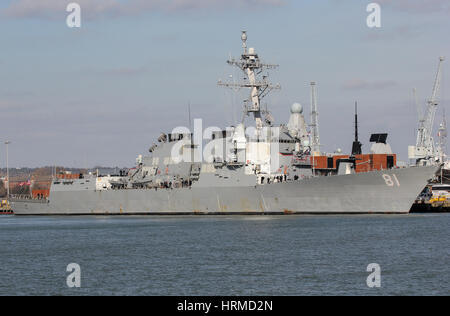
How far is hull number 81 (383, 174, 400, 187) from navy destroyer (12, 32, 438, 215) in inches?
2.7

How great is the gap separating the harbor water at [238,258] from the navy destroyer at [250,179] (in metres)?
2.68

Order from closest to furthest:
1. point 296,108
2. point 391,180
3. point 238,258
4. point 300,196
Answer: point 238,258, point 391,180, point 300,196, point 296,108

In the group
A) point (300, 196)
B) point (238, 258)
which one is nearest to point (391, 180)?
point (300, 196)

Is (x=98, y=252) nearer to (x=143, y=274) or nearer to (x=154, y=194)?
(x=143, y=274)

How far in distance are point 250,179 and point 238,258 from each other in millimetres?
22936

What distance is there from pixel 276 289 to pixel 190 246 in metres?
12.0

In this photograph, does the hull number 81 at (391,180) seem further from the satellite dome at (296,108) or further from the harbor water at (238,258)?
the satellite dome at (296,108)

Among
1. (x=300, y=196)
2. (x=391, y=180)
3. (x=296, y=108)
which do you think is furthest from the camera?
(x=296, y=108)

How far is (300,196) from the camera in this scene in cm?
5044

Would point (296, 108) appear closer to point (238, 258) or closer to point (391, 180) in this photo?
point (391, 180)

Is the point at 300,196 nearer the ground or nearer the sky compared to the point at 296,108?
nearer the ground

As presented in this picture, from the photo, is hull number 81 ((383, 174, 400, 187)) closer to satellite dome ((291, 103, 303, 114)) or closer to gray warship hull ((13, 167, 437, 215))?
gray warship hull ((13, 167, 437, 215))
